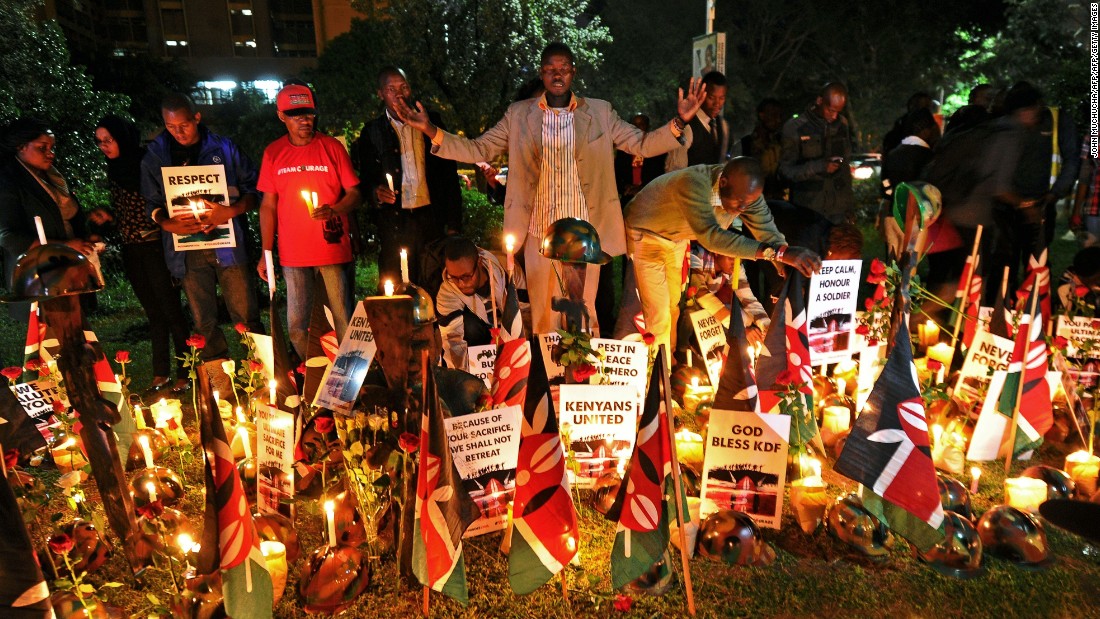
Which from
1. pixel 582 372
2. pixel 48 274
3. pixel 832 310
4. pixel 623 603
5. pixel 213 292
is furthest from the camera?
pixel 213 292

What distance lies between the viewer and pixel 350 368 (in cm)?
352

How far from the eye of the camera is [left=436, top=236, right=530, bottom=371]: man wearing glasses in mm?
4598

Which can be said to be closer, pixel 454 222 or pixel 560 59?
pixel 560 59

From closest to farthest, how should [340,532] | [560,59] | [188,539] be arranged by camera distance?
1. [188,539]
2. [340,532]
3. [560,59]

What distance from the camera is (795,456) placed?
407cm

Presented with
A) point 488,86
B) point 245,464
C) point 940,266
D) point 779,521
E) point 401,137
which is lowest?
point 779,521

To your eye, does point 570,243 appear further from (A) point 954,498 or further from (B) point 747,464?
(A) point 954,498

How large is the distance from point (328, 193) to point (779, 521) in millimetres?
3652

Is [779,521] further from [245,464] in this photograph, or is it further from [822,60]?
[822,60]

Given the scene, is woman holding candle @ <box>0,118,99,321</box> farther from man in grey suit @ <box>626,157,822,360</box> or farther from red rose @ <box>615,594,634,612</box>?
red rose @ <box>615,594,634,612</box>

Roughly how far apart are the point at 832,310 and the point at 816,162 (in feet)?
8.96

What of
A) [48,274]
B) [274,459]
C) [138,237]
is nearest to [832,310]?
[274,459]

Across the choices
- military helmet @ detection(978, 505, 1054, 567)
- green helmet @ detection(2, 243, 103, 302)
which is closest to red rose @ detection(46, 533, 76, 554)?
green helmet @ detection(2, 243, 103, 302)

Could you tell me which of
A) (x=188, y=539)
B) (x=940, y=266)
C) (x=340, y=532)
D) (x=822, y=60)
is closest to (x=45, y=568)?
(x=188, y=539)
